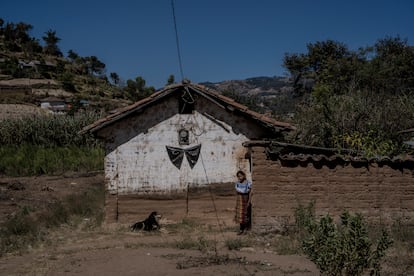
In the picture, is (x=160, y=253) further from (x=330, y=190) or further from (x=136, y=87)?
(x=136, y=87)

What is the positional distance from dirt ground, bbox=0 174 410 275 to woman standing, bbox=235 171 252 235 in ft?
1.33

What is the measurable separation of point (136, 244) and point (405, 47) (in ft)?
103

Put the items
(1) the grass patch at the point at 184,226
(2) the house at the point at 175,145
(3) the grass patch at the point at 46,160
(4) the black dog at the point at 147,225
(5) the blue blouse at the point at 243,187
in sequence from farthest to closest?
(3) the grass patch at the point at 46,160 < (2) the house at the point at 175,145 < (1) the grass patch at the point at 184,226 < (4) the black dog at the point at 147,225 < (5) the blue blouse at the point at 243,187

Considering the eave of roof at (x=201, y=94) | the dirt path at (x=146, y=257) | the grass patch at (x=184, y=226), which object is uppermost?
the eave of roof at (x=201, y=94)

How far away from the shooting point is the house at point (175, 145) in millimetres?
13008

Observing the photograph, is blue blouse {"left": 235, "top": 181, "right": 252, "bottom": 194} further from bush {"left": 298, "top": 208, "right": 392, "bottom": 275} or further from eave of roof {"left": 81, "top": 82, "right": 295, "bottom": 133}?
bush {"left": 298, "top": 208, "right": 392, "bottom": 275}

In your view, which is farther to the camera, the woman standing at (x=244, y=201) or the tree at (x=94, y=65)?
the tree at (x=94, y=65)

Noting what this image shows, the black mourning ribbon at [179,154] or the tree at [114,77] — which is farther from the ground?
the tree at [114,77]

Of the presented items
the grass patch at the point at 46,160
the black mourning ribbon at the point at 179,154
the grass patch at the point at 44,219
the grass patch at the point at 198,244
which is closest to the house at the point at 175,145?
the black mourning ribbon at the point at 179,154

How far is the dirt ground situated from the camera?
8.77 meters

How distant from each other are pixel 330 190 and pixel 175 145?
14.2ft

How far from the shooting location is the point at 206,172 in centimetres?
1315

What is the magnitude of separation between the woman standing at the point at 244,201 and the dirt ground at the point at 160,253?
1.33 ft

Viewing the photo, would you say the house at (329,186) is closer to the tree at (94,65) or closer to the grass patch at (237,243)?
the grass patch at (237,243)
